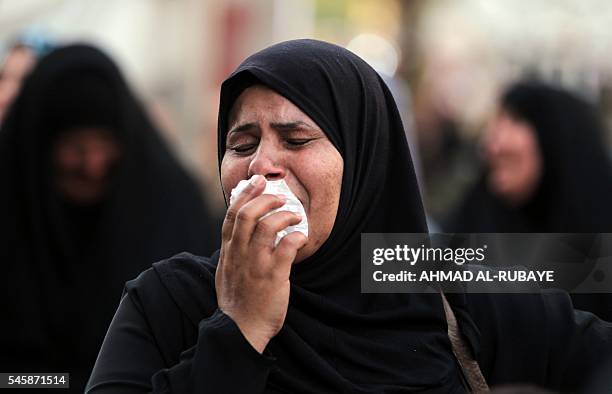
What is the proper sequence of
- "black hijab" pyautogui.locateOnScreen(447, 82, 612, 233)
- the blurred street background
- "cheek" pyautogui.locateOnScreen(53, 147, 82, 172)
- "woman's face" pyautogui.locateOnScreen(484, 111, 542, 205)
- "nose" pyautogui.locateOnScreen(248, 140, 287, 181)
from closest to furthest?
"nose" pyautogui.locateOnScreen(248, 140, 287, 181), "cheek" pyautogui.locateOnScreen(53, 147, 82, 172), "black hijab" pyautogui.locateOnScreen(447, 82, 612, 233), "woman's face" pyautogui.locateOnScreen(484, 111, 542, 205), the blurred street background

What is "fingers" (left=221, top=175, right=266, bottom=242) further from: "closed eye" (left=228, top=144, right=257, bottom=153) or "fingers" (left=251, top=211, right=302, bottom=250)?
"closed eye" (left=228, top=144, right=257, bottom=153)

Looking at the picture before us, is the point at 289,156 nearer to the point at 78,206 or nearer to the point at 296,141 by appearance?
the point at 296,141

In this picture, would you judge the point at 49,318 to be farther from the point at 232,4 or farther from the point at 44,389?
the point at 232,4

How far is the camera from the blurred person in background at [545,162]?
540 cm

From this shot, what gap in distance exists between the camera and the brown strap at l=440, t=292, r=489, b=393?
2.42 m

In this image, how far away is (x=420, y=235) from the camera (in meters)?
2.51

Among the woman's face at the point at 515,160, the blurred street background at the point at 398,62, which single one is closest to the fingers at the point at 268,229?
the woman's face at the point at 515,160

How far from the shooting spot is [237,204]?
87.0 inches

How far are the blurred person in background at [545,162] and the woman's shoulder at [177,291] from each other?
9.96ft

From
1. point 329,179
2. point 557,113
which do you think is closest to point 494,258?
point 329,179

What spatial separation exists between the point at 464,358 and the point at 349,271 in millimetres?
278

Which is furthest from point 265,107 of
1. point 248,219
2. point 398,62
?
point 398,62

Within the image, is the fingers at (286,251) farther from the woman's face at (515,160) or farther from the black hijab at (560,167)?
the woman's face at (515,160)

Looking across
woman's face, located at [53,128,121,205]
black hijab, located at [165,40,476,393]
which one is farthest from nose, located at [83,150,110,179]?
black hijab, located at [165,40,476,393]
